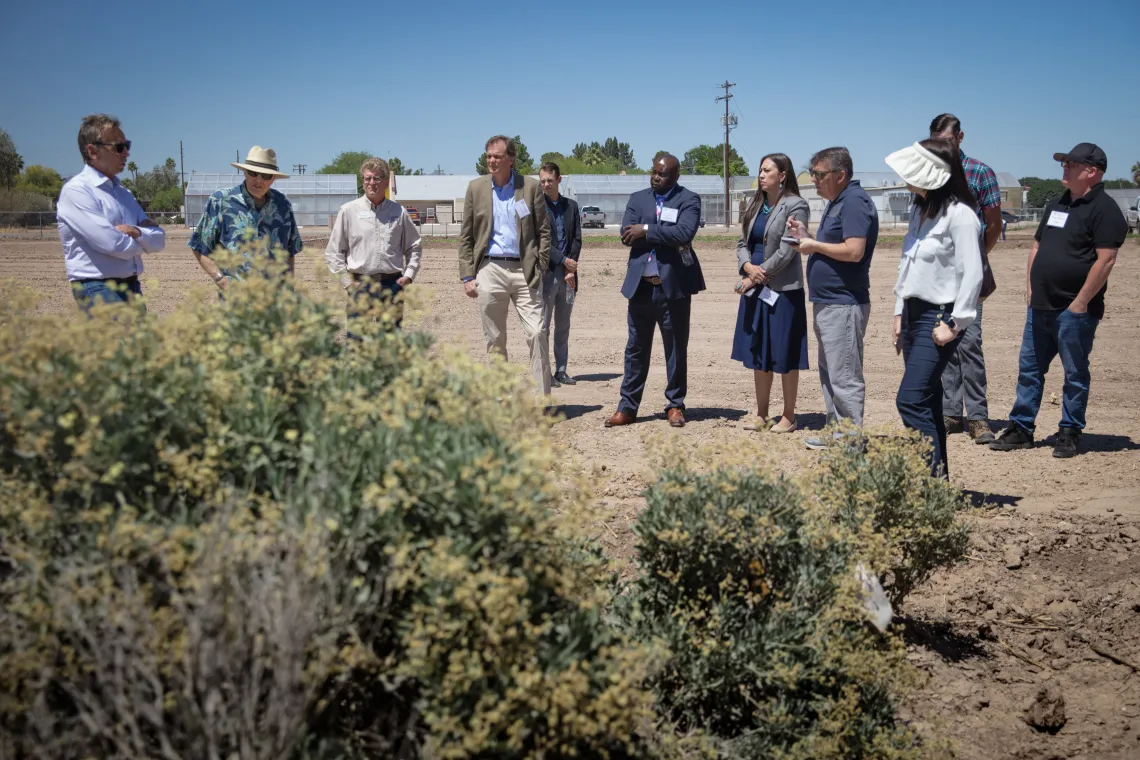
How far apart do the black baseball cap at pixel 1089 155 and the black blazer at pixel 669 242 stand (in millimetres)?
2947

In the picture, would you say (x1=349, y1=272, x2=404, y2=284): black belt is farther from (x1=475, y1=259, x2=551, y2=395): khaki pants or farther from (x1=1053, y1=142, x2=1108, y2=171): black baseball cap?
(x1=1053, y1=142, x2=1108, y2=171): black baseball cap

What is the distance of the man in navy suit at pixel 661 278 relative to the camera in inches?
320

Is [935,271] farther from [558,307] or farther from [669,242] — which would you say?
[558,307]

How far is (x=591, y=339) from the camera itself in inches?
540

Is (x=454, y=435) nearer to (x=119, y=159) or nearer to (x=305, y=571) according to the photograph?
(x=305, y=571)

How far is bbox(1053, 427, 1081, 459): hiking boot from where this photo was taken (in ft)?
23.8

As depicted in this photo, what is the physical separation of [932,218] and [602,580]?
3.34 meters

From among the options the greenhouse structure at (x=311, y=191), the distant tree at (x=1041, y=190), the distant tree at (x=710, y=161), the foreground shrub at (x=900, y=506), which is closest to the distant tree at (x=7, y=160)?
the greenhouse structure at (x=311, y=191)

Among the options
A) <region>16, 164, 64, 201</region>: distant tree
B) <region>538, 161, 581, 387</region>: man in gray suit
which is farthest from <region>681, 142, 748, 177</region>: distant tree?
<region>538, 161, 581, 387</region>: man in gray suit

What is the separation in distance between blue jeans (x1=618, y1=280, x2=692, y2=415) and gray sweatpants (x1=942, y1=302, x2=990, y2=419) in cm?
221

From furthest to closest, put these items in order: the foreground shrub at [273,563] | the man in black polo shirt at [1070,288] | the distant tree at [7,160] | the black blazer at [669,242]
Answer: the distant tree at [7,160] → the black blazer at [669,242] → the man in black polo shirt at [1070,288] → the foreground shrub at [273,563]

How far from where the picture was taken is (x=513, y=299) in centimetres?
819

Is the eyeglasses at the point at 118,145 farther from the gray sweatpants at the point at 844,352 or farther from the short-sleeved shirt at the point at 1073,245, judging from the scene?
the short-sleeved shirt at the point at 1073,245

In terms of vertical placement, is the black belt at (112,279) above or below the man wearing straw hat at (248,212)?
below
